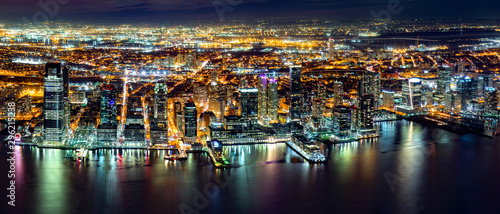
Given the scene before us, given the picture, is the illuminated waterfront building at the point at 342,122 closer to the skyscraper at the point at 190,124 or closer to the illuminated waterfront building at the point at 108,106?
the skyscraper at the point at 190,124

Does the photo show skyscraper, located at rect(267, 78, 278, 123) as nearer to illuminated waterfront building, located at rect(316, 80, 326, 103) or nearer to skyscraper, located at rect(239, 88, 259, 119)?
skyscraper, located at rect(239, 88, 259, 119)

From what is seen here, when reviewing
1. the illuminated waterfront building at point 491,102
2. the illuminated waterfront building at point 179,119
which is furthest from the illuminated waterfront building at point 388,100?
the illuminated waterfront building at point 179,119

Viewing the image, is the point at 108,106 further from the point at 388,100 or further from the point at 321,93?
the point at 388,100

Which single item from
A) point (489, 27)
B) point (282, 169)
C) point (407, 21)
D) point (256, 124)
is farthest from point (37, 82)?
point (489, 27)

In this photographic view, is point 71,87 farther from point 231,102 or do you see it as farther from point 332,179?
point 332,179

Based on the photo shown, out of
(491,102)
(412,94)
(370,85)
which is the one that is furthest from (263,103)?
(491,102)

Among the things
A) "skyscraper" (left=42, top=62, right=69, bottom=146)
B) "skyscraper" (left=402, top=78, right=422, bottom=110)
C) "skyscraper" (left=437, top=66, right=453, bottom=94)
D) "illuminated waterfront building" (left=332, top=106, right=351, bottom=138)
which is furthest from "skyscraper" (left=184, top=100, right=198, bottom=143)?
"skyscraper" (left=437, top=66, right=453, bottom=94)
